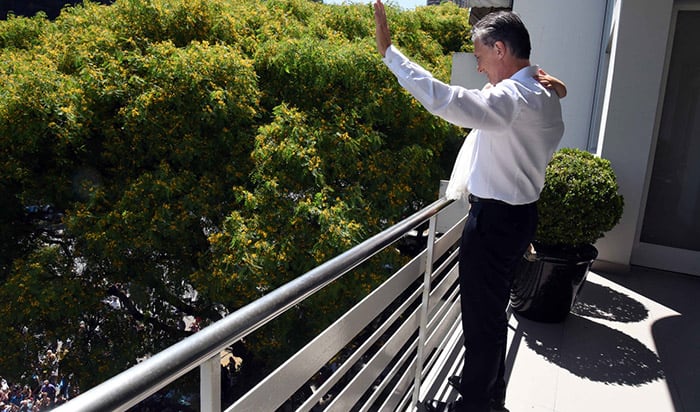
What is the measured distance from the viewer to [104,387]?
754 mm

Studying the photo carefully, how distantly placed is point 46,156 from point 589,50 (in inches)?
270

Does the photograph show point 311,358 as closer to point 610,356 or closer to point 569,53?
point 610,356

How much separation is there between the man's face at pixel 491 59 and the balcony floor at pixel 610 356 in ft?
5.27

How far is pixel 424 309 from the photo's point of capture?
2.48 meters

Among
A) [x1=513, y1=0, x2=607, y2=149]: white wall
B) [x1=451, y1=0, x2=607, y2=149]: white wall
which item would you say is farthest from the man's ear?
[x1=513, y1=0, x2=607, y2=149]: white wall

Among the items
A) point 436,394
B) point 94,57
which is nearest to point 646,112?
point 436,394

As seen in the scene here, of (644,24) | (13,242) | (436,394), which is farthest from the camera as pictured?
(13,242)

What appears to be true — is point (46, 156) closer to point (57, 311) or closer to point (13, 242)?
point (13, 242)

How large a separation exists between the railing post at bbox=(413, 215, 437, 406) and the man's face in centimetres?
71

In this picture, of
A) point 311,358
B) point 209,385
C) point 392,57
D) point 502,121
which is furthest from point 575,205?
point 209,385

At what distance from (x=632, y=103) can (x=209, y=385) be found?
4.57 meters

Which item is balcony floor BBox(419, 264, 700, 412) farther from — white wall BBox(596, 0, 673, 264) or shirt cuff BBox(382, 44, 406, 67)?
shirt cuff BBox(382, 44, 406, 67)

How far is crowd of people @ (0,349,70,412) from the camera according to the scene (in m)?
6.62

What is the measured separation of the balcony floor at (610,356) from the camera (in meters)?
2.76
